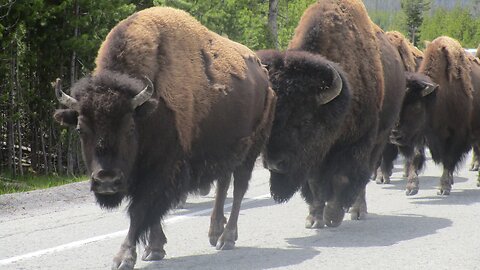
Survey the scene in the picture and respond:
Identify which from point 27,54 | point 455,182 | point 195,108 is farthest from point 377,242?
point 27,54

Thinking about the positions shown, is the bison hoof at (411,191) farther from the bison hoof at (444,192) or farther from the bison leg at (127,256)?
the bison leg at (127,256)

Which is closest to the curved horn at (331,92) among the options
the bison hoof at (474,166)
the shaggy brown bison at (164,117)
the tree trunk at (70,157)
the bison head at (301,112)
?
the bison head at (301,112)

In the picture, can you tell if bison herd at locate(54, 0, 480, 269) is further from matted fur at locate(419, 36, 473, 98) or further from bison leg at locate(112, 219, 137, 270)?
matted fur at locate(419, 36, 473, 98)

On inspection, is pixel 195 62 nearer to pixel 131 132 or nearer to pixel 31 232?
pixel 131 132

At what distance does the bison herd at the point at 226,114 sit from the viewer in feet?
20.0

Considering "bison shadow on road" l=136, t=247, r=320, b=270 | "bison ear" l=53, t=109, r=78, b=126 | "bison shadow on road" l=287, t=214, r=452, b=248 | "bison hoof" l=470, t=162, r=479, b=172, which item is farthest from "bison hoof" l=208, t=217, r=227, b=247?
"bison hoof" l=470, t=162, r=479, b=172

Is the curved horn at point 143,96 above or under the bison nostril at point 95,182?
above

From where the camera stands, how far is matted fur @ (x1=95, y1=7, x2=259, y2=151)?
21.5 ft

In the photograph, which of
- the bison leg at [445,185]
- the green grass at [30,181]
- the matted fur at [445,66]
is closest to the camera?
the bison leg at [445,185]

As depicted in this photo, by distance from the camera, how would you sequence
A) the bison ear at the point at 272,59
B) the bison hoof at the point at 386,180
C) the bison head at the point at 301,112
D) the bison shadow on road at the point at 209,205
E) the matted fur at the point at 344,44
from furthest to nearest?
the bison hoof at the point at 386,180, the bison shadow on road at the point at 209,205, the matted fur at the point at 344,44, the bison ear at the point at 272,59, the bison head at the point at 301,112

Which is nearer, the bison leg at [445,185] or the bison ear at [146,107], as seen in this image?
the bison ear at [146,107]

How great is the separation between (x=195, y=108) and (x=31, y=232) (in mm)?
2347

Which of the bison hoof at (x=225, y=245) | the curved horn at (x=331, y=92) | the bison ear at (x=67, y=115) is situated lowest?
the bison hoof at (x=225, y=245)

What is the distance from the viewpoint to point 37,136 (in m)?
16.0
